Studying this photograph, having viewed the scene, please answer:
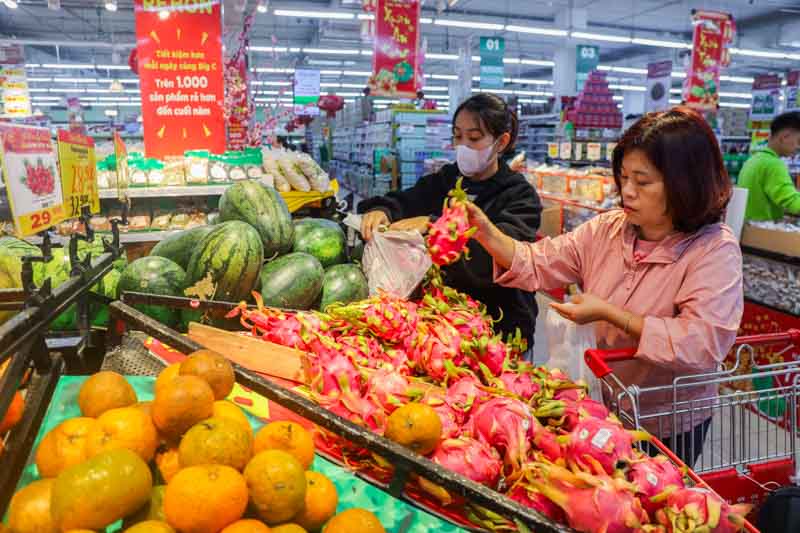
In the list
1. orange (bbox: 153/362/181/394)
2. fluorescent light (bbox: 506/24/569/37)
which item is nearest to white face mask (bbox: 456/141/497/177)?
orange (bbox: 153/362/181/394)

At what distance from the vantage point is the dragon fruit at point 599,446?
1054 mm

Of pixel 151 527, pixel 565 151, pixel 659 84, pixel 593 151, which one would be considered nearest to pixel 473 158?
pixel 151 527

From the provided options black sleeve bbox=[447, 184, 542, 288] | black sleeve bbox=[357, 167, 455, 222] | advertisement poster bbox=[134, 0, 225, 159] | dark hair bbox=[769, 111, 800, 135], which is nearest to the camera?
black sleeve bbox=[447, 184, 542, 288]

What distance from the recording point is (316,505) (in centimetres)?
98

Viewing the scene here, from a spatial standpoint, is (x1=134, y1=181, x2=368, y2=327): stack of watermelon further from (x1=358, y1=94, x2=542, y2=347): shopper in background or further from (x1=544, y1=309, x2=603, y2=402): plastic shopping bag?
(x1=544, y1=309, x2=603, y2=402): plastic shopping bag

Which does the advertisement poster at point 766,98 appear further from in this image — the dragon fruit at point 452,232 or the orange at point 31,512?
the orange at point 31,512

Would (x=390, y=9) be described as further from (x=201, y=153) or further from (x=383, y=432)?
(x=383, y=432)

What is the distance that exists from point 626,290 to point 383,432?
944mm

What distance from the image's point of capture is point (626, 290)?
1.75m

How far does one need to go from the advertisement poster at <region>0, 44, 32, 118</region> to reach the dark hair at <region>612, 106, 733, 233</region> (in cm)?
1823

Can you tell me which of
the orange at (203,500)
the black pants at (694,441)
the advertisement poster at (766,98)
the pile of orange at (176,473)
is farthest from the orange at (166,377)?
the advertisement poster at (766,98)

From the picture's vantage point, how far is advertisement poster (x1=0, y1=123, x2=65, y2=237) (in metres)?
A: 1.30

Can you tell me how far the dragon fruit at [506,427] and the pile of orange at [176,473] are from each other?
31 cm

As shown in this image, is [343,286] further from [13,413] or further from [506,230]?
[13,413]
